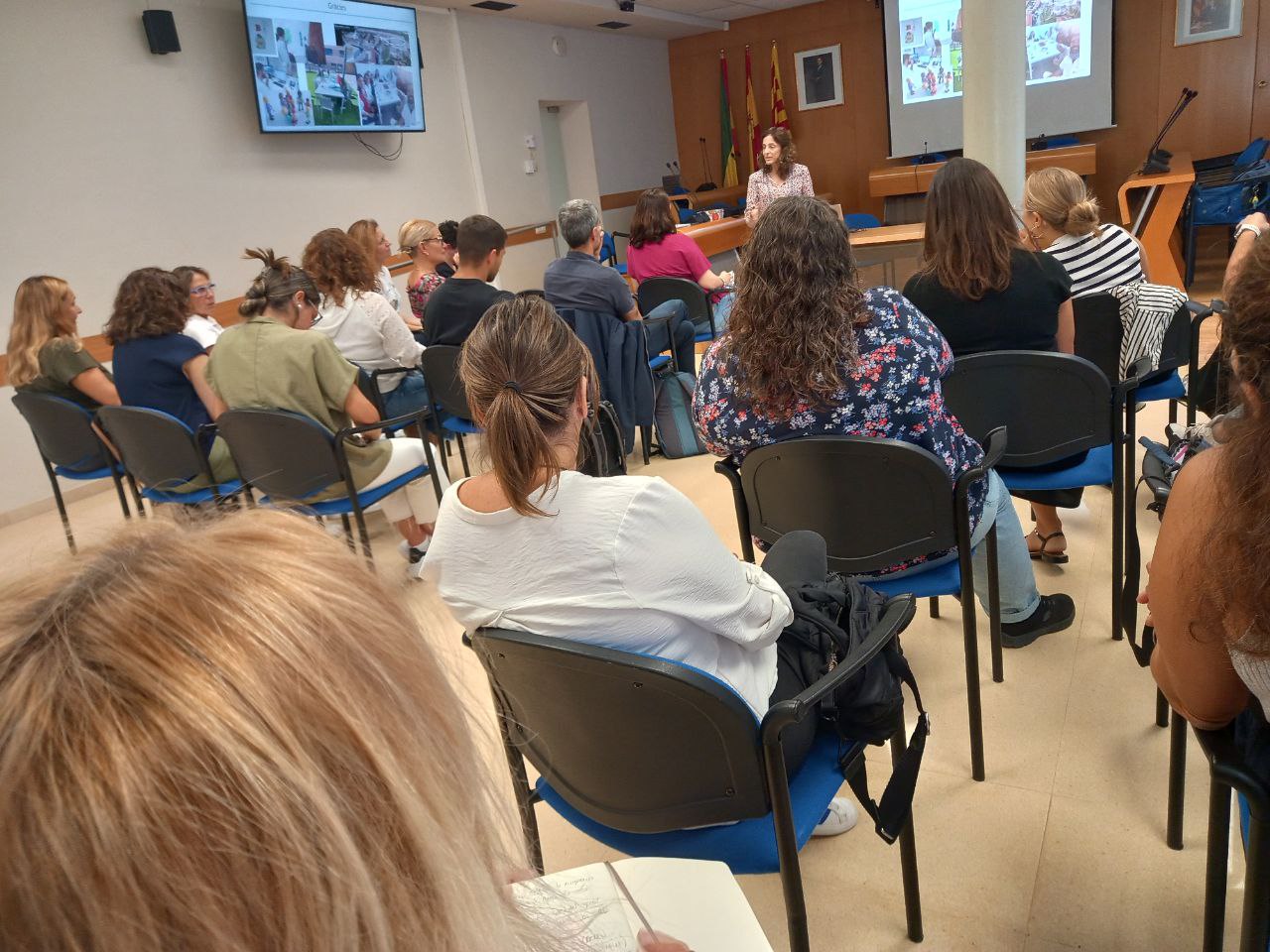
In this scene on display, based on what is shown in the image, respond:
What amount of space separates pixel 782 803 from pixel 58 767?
0.96 meters

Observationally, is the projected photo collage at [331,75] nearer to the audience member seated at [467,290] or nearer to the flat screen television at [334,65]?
the flat screen television at [334,65]

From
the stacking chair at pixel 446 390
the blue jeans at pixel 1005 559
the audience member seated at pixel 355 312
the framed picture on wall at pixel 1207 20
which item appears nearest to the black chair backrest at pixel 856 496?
the blue jeans at pixel 1005 559

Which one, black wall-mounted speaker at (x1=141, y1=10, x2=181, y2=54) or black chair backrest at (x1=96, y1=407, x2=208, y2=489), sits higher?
black wall-mounted speaker at (x1=141, y1=10, x2=181, y2=54)

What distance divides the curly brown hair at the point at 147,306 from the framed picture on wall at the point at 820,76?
8956mm

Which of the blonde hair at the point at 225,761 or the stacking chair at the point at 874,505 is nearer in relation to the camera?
the blonde hair at the point at 225,761

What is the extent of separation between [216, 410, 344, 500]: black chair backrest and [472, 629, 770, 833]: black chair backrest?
169 cm

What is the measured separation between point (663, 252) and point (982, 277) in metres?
2.89

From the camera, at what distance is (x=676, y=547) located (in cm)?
121

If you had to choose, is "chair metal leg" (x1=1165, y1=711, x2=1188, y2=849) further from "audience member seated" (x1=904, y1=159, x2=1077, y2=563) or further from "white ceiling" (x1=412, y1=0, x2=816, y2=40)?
"white ceiling" (x1=412, y1=0, x2=816, y2=40)

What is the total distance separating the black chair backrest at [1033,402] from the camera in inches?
80.6

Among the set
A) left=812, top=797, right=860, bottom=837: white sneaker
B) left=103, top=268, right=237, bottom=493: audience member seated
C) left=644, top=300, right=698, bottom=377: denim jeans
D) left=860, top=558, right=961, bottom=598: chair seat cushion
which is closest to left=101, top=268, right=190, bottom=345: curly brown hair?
left=103, top=268, right=237, bottom=493: audience member seated

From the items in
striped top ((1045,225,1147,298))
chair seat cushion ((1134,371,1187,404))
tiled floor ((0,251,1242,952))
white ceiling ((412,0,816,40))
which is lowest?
tiled floor ((0,251,1242,952))

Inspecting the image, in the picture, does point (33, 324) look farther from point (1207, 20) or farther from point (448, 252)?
point (1207, 20)

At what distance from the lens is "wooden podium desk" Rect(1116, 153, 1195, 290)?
6.32 metres
